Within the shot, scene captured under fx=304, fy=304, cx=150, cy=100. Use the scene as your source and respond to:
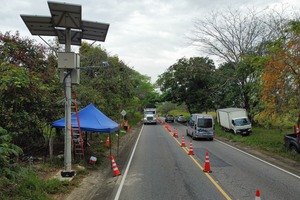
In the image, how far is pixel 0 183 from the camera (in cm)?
815

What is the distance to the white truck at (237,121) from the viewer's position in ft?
→ 97.8

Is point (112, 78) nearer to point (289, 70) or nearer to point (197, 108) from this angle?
point (289, 70)

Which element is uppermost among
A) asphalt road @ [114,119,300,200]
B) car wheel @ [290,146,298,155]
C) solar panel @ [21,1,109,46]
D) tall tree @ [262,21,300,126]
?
solar panel @ [21,1,109,46]

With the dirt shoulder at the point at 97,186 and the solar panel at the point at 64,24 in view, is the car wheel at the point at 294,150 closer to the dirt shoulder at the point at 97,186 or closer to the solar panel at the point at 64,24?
the dirt shoulder at the point at 97,186

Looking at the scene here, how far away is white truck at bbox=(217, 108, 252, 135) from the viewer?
2980 centimetres

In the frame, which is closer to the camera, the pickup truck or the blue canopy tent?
the blue canopy tent

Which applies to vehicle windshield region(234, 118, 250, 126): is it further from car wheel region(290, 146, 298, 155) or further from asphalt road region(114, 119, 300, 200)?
asphalt road region(114, 119, 300, 200)

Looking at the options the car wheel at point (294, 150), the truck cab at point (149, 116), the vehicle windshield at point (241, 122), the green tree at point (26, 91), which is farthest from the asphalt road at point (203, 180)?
the truck cab at point (149, 116)

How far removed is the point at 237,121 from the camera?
3086cm

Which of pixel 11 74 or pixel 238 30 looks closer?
pixel 11 74

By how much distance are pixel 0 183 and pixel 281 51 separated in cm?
1609

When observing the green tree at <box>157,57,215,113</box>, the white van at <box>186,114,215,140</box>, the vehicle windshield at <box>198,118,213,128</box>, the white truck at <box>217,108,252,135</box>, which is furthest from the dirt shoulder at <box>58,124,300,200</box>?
the green tree at <box>157,57,215,113</box>

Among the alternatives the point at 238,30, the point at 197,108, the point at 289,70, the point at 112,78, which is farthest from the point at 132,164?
the point at 197,108

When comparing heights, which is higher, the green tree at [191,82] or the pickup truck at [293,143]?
the green tree at [191,82]
